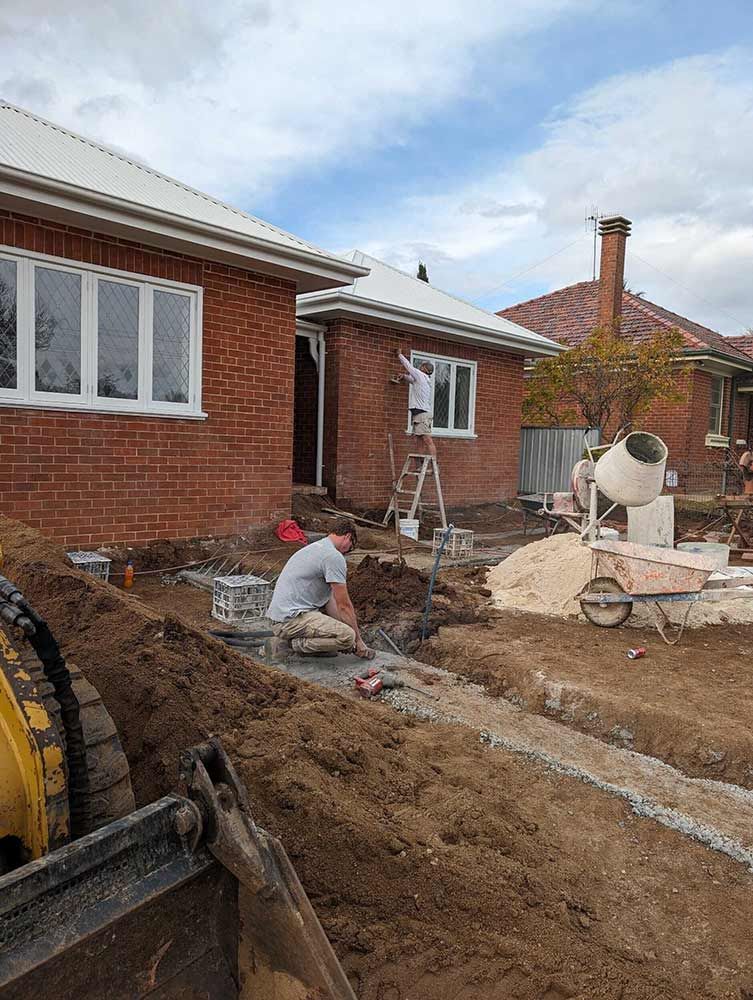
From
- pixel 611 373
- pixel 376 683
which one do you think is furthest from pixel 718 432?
pixel 376 683

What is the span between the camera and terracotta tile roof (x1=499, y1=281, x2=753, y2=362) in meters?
20.0

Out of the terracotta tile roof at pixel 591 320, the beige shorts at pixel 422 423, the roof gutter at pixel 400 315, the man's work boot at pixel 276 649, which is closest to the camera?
the man's work boot at pixel 276 649

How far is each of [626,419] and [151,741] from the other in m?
14.9

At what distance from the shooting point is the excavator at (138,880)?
1624mm

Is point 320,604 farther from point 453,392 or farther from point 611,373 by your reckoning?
point 611,373

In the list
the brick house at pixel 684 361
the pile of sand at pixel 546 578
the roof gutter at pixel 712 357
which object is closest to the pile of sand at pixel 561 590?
the pile of sand at pixel 546 578

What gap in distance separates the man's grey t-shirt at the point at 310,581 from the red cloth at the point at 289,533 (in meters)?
4.03

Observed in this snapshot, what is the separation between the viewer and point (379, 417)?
1305 centimetres

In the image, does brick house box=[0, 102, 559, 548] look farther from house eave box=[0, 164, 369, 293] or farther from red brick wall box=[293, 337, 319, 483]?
red brick wall box=[293, 337, 319, 483]

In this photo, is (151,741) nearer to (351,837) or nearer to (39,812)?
(351,837)

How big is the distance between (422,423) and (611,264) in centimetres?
1048

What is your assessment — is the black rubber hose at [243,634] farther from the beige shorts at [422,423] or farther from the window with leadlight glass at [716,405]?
the window with leadlight glass at [716,405]

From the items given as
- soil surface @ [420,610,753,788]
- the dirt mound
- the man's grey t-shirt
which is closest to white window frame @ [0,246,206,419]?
the dirt mound

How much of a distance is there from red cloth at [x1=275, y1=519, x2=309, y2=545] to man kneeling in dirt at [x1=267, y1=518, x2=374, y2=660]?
403 centimetres
